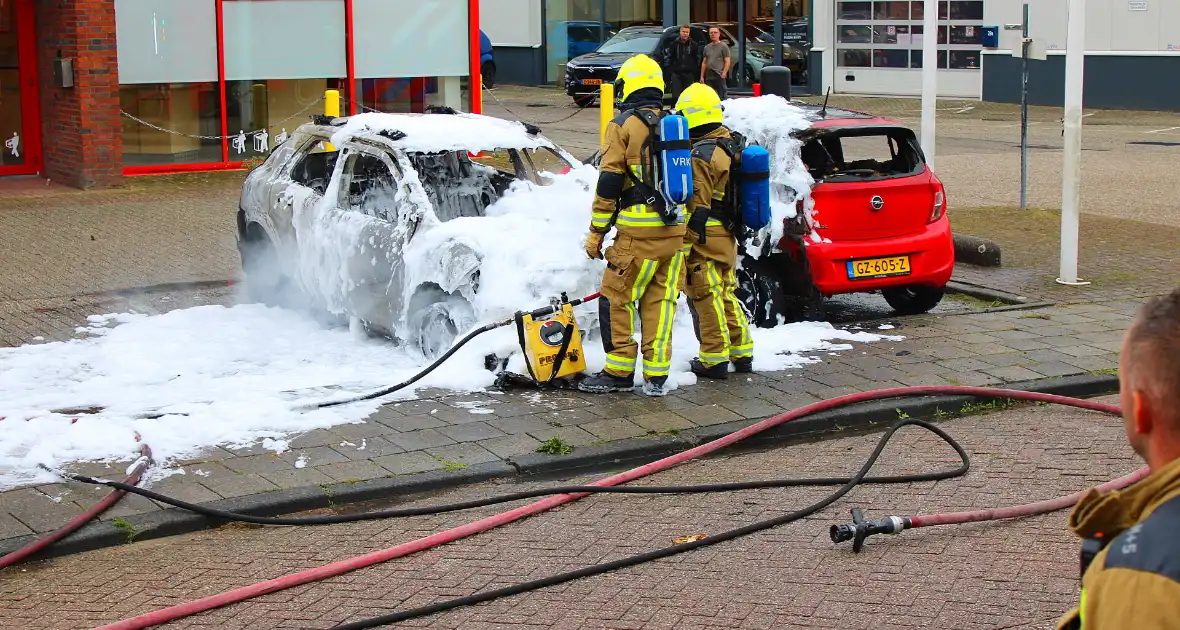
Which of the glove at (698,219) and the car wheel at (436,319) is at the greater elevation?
the glove at (698,219)

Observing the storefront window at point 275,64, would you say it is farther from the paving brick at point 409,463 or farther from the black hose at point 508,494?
the black hose at point 508,494

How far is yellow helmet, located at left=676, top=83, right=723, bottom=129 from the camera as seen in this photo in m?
8.05

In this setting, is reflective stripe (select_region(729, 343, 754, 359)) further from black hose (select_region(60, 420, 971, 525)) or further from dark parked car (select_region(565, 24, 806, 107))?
dark parked car (select_region(565, 24, 806, 107))

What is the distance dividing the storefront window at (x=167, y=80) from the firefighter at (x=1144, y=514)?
16510 mm

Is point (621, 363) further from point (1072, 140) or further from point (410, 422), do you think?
point (1072, 140)

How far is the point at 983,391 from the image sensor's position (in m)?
7.73

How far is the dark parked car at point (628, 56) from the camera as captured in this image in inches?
1166

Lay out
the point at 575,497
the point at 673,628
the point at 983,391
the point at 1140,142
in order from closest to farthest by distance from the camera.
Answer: the point at 673,628 → the point at 575,497 → the point at 983,391 → the point at 1140,142

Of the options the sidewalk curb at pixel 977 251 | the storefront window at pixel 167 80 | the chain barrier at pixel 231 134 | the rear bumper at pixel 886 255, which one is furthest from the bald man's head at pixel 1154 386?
the storefront window at pixel 167 80

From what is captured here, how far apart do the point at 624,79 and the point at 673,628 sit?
12.5ft

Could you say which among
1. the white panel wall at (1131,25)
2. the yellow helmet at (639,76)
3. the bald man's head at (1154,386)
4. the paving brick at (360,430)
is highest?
the white panel wall at (1131,25)

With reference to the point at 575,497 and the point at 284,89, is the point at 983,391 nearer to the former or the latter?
the point at 575,497

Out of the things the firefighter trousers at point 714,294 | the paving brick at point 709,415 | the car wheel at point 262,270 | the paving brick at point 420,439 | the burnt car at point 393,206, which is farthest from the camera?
the car wheel at point 262,270

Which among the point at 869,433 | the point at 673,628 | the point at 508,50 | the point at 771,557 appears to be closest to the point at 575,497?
the point at 771,557
